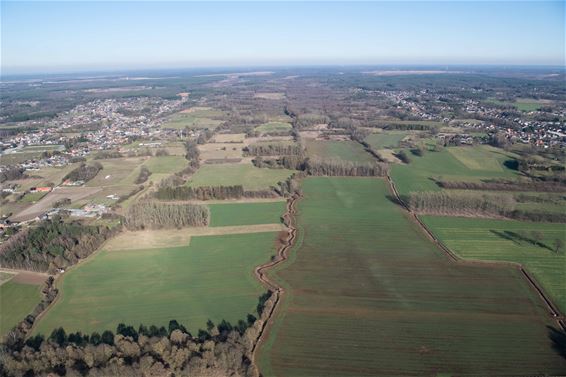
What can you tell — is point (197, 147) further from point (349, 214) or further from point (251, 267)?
point (251, 267)

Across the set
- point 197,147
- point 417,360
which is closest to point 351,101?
point 197,147

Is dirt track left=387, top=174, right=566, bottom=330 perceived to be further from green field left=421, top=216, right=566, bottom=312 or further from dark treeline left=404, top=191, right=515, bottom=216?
dark treeline left=404, top=191, right=515, bottom=216

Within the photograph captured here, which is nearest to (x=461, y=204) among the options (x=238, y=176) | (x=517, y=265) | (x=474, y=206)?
(x=474, y=206)

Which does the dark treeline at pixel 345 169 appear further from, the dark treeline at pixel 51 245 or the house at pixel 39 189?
the house at pixel 39 189

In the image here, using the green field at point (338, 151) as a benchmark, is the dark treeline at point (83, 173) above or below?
below

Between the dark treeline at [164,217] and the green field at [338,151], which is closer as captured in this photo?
the dark treeline at [164,217]

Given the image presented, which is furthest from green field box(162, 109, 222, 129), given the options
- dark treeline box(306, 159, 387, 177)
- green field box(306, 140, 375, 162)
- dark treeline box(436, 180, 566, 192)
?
dark treeline box(436, 180, 566, 192)

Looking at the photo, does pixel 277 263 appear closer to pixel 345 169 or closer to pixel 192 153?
pixel 345 169

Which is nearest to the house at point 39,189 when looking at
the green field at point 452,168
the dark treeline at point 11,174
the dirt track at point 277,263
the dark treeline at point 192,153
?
the dark treeline at point 11,174
